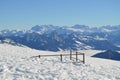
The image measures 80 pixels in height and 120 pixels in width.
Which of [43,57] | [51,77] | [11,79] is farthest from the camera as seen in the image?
[43,57]

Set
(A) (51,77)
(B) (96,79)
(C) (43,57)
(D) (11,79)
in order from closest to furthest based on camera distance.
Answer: (D) (11,79)
(A) (51,77)
(B) (96,79)
(C) (43,57)

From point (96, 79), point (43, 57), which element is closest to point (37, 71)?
point (96, 79)

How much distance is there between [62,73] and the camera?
2700 centimetres

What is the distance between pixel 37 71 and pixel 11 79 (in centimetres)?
451

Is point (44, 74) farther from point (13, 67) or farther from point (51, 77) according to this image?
point (13, 67)

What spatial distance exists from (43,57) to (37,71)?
13321 millimetres

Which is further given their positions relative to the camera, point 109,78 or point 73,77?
point 109,78

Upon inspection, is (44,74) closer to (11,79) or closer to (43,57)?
(11,79)

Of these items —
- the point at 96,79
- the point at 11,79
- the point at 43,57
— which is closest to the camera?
the point at 11,79

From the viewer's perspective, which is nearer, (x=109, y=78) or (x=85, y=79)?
(x=85, y=79)

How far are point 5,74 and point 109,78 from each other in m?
9.30

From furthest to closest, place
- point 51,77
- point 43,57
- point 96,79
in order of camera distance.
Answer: point 43,57 < point 96,79 < point 51,77

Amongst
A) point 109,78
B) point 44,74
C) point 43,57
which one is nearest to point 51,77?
point 44,74

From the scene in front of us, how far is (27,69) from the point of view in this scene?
27.1 m
